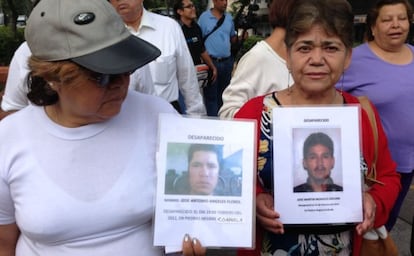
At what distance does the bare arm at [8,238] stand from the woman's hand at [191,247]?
0.55m

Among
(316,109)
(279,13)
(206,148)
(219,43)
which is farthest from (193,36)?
(206,148)

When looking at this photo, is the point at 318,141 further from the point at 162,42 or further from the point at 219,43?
the point at 219,43

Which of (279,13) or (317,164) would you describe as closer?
(317,164)

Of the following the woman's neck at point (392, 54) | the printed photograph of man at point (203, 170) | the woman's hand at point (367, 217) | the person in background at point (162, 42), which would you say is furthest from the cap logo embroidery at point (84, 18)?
the woman's neck at point (392, 54)

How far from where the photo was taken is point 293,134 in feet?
5.26

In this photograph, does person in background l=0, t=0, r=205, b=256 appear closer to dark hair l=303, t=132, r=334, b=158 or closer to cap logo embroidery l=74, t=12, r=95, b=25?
cap logo embroidery l=74, t=12, r=95, b=25

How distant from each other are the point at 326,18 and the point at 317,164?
1.61ft

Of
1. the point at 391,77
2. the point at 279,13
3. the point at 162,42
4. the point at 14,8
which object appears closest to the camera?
the point at 279,13

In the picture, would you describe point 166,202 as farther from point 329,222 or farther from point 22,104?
point 22,104

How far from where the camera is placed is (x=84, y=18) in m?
1.40

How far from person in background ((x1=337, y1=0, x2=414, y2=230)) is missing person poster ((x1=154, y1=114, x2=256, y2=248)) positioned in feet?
4.70

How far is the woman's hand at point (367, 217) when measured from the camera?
164 centimetres

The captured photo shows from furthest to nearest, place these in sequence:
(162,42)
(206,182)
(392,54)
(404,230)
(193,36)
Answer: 1. (193,36)
2. (404,230)
3. (162,42)
4. (392,54)
5. (206,182)

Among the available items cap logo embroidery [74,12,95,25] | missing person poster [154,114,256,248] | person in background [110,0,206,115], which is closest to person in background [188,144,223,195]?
missing person poster [154,114,256,248]
